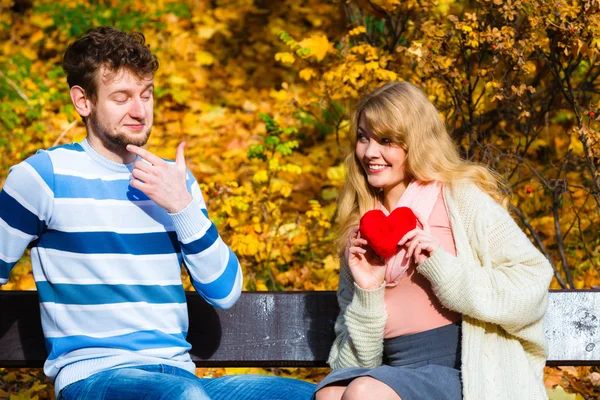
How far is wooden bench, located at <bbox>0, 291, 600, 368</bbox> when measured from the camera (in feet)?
10.6

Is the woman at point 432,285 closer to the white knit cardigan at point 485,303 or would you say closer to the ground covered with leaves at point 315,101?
the white knit cardigan at point 485,303

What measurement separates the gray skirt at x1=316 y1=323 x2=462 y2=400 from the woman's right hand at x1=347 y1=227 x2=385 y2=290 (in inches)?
8.6

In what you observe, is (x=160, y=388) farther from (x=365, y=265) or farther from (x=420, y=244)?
(x=420, y=244)

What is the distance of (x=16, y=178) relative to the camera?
2.65 m

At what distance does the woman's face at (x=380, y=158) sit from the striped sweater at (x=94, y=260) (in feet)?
2.02

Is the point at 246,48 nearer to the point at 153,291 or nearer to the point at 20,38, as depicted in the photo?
the point at 20,38

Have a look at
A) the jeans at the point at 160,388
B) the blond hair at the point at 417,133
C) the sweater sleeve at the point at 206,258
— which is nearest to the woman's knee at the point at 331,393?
the jeans at the point at 160,388

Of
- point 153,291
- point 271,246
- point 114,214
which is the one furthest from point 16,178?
point 271,246

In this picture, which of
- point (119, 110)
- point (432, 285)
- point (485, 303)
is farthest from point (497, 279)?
point (119, 110)

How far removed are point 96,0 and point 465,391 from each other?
612 cm

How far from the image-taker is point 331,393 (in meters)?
2.68

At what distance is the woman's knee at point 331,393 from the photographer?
2.66 metres

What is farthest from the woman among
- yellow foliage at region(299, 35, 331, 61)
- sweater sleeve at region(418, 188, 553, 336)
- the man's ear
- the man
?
yellow foliage at region(299, 35, 331, 61)

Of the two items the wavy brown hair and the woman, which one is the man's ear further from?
the woman
